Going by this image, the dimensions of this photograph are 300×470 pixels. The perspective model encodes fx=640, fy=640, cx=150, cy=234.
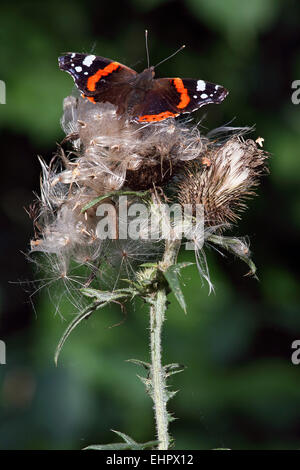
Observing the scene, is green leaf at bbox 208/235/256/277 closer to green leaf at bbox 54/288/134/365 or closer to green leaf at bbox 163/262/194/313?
green leaf at bbox 163/262/194/313

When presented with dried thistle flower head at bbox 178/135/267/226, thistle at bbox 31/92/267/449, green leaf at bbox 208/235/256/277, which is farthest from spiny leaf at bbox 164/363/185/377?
dried thistle flower head at bbox 178/135/267/226

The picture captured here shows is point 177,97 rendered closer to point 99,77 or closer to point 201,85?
point 201,85

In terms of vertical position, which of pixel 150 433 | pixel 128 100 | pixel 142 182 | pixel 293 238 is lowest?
pixel 150 433

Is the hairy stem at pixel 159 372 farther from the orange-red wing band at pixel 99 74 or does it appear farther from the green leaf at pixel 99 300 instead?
the orange-red wing band at pixel 99 74

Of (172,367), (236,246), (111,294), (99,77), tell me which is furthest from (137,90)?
(172,367)
